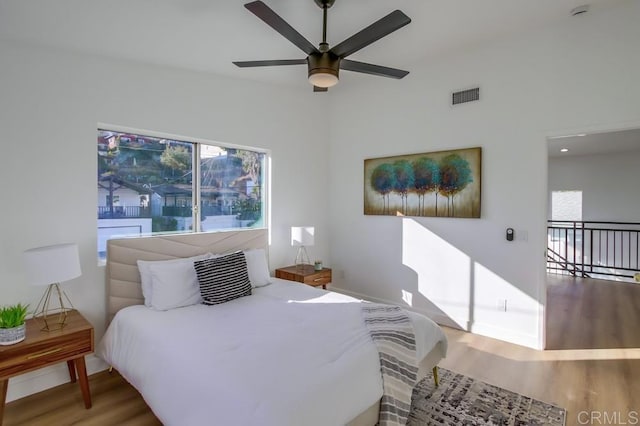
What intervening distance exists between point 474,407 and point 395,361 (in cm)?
89

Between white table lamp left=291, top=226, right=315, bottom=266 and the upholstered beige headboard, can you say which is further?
white table lamp left=291, top=226, right=315, bottom=266

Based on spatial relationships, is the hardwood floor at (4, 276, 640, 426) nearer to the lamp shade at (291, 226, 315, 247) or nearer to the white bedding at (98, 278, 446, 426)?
the white bedding at (98, 278, 446, 426)

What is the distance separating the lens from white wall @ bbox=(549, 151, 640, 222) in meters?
7.38

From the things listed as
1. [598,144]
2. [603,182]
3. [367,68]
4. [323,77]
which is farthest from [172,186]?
[603,182]

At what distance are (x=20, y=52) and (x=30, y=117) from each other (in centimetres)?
51

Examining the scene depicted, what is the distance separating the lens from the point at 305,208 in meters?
4.84

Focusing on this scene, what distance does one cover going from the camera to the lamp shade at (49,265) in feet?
7.45

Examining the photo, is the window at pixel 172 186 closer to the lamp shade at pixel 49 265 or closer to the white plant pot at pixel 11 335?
the lamp shade at pixel 49 265

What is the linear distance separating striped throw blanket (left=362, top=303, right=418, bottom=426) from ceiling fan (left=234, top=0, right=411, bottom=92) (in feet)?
5.80

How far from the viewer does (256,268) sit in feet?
11.6

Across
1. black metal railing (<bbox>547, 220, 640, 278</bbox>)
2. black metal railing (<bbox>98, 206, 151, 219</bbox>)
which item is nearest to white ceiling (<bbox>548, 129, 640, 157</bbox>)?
black metal railing (<bbox>547, 220, 640, 278</bbox>)

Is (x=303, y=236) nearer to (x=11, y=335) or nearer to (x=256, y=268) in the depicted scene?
(x=256, y=268)

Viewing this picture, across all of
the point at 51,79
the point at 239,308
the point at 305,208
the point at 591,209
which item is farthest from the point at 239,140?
the point at 591,209

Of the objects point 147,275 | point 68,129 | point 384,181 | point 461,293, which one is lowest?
point 461,293
